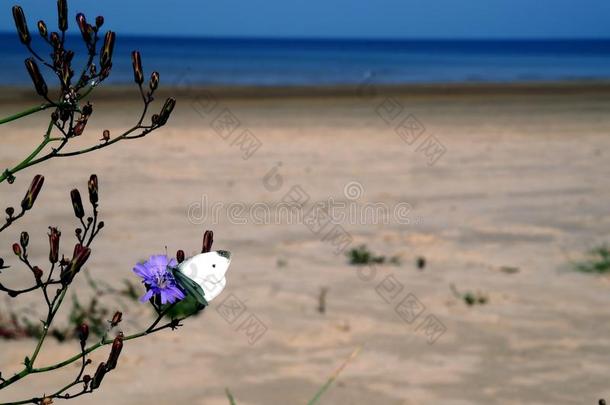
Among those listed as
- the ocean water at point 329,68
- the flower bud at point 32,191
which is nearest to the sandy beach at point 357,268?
the flower bud at point 32,191

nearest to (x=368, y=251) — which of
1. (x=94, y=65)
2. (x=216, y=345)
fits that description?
(x=216, y=345)

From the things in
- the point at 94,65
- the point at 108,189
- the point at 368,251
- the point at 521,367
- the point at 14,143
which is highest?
the point at 14,143

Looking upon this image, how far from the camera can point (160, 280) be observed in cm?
124

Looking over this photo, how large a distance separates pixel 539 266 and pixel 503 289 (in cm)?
55

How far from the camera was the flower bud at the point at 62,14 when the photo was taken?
136 cm

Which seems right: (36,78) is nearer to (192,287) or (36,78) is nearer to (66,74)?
(66,74)

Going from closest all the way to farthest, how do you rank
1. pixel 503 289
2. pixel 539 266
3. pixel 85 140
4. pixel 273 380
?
pixel 273 380, pixel 503 289, pixel 539 266, pixel 85 140

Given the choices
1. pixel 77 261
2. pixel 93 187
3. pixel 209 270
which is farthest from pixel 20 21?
pixel 209 270

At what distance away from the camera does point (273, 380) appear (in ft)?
12.3

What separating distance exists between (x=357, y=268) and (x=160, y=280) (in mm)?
4156

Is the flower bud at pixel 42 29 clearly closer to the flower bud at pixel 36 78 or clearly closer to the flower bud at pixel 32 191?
the flower bud at pixel 36 78

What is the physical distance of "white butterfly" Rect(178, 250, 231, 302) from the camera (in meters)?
1.16

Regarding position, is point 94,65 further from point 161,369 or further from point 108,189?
point 108,189

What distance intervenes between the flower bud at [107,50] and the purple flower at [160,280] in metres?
0.31
